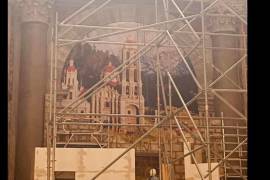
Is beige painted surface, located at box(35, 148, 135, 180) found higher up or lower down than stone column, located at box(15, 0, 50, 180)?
lower down

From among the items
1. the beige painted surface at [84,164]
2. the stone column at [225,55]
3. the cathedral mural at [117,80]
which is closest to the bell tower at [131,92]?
the cathedral mural at [117,80]

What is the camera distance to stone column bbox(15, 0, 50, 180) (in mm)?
9227

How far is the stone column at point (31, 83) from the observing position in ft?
30.3

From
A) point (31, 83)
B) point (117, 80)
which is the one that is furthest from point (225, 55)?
point (31, 83)

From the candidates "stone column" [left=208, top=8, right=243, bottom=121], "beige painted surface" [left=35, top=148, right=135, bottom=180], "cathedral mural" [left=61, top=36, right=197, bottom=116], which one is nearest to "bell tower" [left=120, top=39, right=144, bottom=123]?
"cathedral mural" [left=61, top=36, right=197, bottom=116]

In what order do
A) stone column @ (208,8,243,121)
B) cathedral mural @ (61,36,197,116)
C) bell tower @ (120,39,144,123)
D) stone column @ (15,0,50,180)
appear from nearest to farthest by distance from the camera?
stone column @ (15,0,50,180), cathedral mural @ (61,36,197,116), bell tower @ (120,39,144,123), stone column @ (208,8,243,121)

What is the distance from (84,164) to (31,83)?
2.59m

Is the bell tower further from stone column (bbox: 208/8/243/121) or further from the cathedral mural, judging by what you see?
stone column (bbox: 208/8/243/121)

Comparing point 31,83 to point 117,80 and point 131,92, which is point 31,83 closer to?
point 117,80

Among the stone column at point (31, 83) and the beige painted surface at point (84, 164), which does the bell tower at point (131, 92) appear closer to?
the stone column at point (31, 83)

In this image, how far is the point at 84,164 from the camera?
7.62m

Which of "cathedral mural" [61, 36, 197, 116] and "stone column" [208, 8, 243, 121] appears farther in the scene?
"stone column" [208, 8, 243, 121]

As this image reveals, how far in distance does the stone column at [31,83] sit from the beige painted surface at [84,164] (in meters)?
1.57

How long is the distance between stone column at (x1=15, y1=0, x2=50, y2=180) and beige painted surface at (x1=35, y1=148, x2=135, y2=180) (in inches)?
61.6
